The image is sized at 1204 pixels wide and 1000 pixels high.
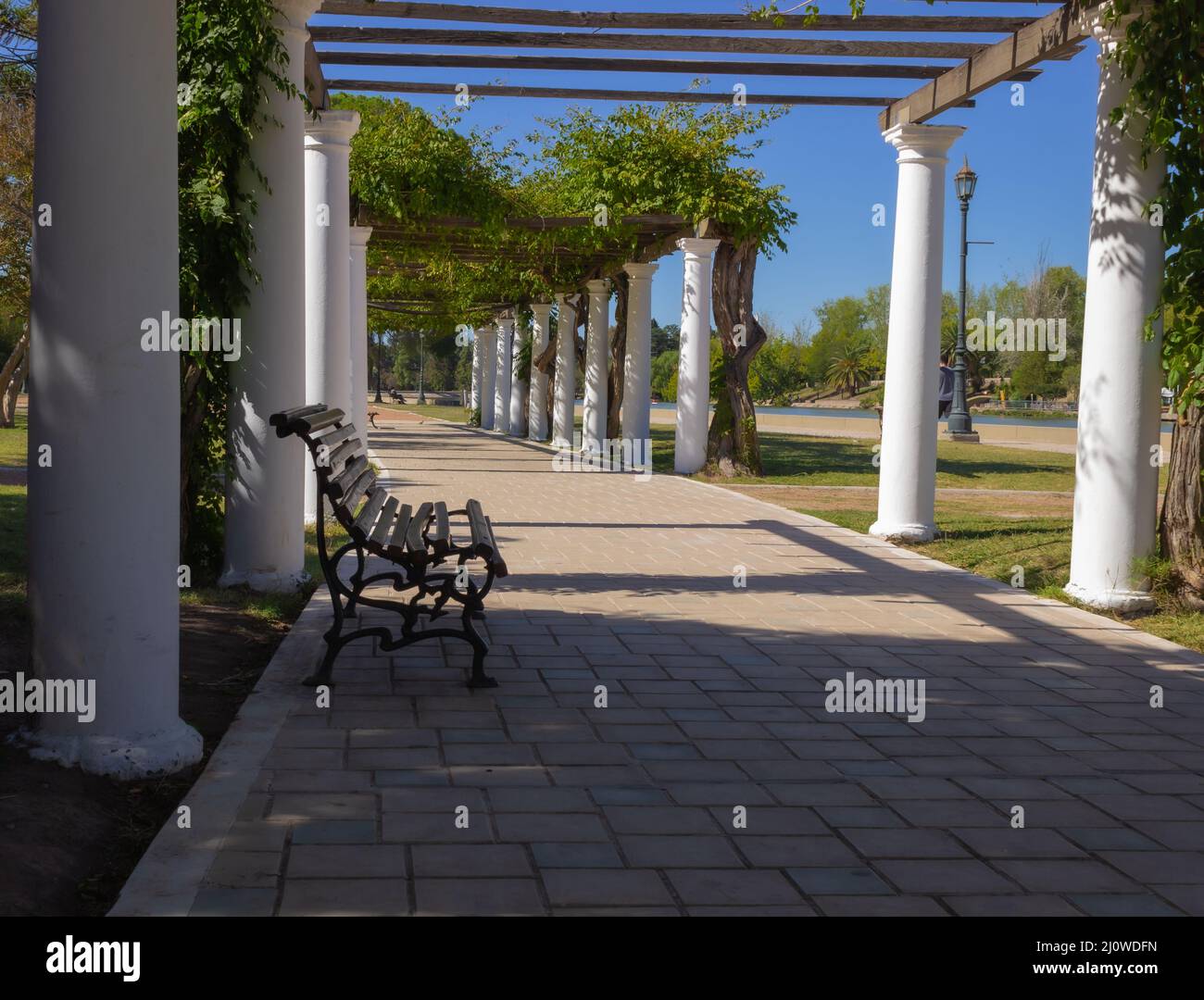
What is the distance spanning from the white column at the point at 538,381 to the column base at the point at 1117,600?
21.0 metres

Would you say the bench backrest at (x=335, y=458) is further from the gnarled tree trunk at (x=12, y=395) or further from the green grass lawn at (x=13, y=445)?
the gnarled tree trunk at (x=12, y=395)

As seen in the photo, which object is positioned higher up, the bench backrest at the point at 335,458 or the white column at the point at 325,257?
the white column at the point at 325,257

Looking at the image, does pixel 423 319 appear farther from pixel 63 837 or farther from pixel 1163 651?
pixel 63 837

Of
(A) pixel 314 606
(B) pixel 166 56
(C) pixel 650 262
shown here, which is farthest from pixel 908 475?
(C) pixel 650 262

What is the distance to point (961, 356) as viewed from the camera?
98.1 feet

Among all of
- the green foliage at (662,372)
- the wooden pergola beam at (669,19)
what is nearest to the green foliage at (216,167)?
the wooden pergola beam at (669,19)

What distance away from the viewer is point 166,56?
4.14 m

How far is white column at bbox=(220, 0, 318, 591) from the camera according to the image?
24.2 ft

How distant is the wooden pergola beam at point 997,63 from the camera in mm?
8094

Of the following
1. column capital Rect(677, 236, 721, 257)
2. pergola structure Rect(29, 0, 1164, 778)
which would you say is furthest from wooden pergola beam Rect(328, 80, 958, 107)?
column capital Rect(677, 236, 721, 257)

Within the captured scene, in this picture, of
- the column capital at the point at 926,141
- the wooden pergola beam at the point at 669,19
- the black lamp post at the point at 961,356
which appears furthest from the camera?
the black lamp post at the point at 961,356

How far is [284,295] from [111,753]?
3.85m

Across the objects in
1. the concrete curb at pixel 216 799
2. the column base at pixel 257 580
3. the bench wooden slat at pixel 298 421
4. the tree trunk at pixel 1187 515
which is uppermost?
the bench wooden slat at pixel 298 421
